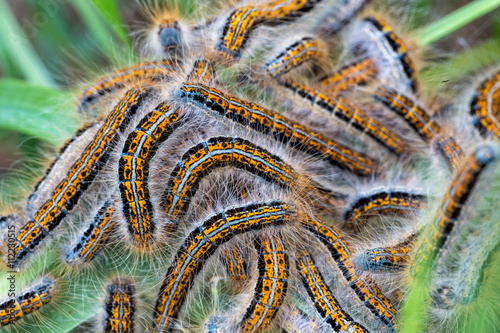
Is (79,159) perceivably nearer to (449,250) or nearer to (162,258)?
(162,258)

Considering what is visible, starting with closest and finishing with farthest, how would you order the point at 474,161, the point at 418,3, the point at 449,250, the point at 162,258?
the point at 474,161 < the point at 449,250 < the point at 162,258 < the point at 418,3

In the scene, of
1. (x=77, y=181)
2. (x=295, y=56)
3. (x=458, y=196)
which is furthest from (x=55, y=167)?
(x=458, y=196)

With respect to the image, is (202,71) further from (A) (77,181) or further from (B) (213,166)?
(A) (77,181)

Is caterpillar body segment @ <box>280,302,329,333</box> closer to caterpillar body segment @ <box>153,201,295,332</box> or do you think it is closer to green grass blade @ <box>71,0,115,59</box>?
caterpillar body segment @ <box>153,201,295,332</box>

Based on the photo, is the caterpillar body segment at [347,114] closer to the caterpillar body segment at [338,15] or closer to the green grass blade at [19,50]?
the caterpillar body segment at [338,15]

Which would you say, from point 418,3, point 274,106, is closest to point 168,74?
point 274,106

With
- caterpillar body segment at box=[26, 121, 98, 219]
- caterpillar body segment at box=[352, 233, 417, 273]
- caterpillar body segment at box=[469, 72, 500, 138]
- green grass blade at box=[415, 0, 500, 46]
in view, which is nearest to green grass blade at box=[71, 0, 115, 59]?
caterpillar body segment at box=[26, 121, 98, 219]

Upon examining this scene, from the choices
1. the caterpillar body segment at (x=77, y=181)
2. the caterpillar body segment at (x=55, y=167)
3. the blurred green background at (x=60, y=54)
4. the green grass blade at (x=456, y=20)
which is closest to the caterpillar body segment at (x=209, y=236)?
the caterpillar body segment at (x=77, y=181)
